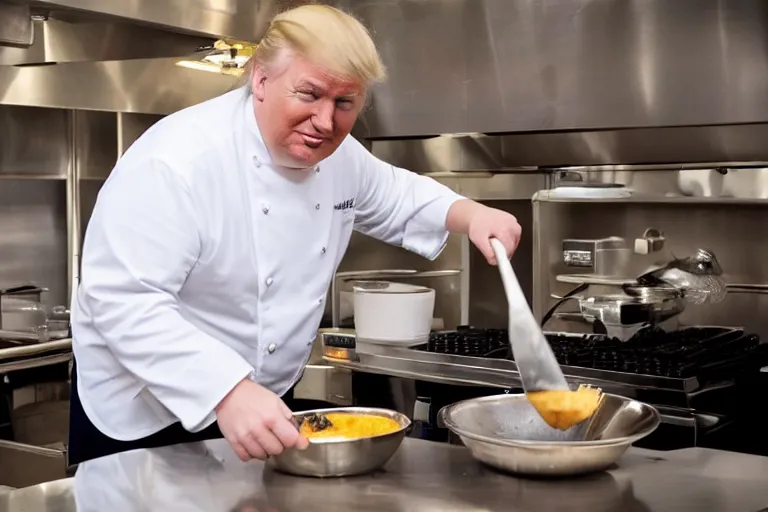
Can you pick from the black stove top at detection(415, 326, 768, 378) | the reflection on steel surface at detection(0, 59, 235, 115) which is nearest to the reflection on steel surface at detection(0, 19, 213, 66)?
the reflection on steel surface at detection(0, 59, 235, 115)

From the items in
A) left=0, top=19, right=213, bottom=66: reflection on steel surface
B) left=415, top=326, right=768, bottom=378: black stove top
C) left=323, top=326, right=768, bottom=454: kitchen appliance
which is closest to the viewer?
left=323, top=326, right=768, bottom=454: kitchen appliance

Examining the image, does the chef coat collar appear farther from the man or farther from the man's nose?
the man's nose

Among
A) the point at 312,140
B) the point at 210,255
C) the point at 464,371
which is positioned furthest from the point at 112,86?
the point at 312,140

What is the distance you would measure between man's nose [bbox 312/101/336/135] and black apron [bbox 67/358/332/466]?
70 cm

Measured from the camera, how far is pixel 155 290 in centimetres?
173

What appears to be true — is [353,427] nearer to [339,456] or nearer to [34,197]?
[339,456]

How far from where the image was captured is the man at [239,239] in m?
1.67

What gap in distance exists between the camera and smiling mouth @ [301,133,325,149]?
6.00 feet

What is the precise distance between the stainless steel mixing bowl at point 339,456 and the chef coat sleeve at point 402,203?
736 millimetres

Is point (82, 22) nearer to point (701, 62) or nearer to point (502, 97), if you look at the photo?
point (502, 97)

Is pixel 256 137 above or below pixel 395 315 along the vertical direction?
above

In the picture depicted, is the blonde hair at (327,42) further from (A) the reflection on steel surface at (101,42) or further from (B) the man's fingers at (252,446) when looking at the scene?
(A) the reflection on steel surface at (101,42)

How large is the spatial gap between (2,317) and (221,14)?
5.80 ft

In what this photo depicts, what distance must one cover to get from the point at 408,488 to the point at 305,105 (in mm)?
707
